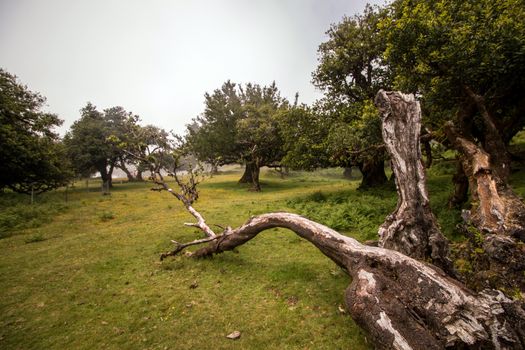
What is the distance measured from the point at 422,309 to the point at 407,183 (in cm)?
282

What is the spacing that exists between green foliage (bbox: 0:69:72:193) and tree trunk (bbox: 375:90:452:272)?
1235 inches

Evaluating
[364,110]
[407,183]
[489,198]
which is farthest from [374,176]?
[407,183]

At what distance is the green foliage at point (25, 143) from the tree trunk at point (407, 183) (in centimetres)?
3136

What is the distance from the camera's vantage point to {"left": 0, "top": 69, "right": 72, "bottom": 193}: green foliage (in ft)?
77.9

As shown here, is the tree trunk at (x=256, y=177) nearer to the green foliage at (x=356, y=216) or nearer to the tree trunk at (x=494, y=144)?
the green foliage at (x=356, y=216)

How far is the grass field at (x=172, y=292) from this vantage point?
546cm

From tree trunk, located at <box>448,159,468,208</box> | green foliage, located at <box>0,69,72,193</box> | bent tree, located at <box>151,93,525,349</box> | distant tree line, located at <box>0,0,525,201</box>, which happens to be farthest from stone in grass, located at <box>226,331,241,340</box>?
green foliage, located at <box>0,69,72,193</box>

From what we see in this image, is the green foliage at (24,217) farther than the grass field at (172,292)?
Yes

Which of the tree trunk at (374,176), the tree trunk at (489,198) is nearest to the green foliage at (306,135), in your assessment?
the tree trunk at (374,176)

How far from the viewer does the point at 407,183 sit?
19.7 feet

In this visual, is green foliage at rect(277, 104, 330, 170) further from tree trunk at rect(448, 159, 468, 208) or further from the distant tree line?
tree trunk at rect(448, 159, 468, 208)

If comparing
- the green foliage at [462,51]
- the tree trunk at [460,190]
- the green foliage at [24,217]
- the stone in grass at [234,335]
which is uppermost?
the green foliage at [462,51]

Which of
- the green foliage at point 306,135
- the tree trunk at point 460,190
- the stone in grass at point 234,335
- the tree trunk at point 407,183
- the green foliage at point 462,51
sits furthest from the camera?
the green foliage at point 306,135

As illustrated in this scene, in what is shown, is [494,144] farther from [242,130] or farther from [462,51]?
[242,130]
